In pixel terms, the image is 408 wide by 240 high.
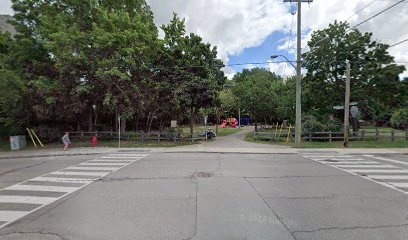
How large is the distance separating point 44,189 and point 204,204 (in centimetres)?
509

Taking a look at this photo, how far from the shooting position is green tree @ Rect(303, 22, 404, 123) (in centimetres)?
2377

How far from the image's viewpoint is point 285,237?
449 centimetres

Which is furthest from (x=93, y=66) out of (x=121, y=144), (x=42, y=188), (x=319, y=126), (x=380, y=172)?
(x=319, y=126)

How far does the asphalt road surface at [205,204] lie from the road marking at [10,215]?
21mm

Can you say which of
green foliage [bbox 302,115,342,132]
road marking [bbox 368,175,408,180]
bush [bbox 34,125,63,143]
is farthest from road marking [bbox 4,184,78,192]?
green foliage [bbox 302,115,342,132]

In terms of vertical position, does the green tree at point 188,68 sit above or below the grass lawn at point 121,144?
above

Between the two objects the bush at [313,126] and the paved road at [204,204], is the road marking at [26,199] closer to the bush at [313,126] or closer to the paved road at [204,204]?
the paved road at [204,204]

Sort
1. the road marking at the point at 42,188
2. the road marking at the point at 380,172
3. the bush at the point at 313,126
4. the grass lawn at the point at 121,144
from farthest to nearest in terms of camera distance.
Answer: the bush at the point at 313,126 → the grass lawn at the point at 121,144 → the road marking at the point at 380,172 → the road marking at the point at 42,188

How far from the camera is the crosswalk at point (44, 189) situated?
19.9 ft

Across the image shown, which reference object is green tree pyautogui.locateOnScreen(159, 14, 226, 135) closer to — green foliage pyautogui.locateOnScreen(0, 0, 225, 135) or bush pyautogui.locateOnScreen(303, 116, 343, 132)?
green foliage pyautogui.locateOnScreen(0, 0, 225, 135)

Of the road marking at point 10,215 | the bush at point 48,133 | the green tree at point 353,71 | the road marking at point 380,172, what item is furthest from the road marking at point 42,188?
the green tree at point 353,71

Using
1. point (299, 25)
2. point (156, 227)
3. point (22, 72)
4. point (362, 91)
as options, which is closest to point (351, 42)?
point (362, 91)

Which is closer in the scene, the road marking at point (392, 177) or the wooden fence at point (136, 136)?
the road marking at point (392, 177)

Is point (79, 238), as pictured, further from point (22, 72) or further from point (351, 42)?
point (351, 42)
